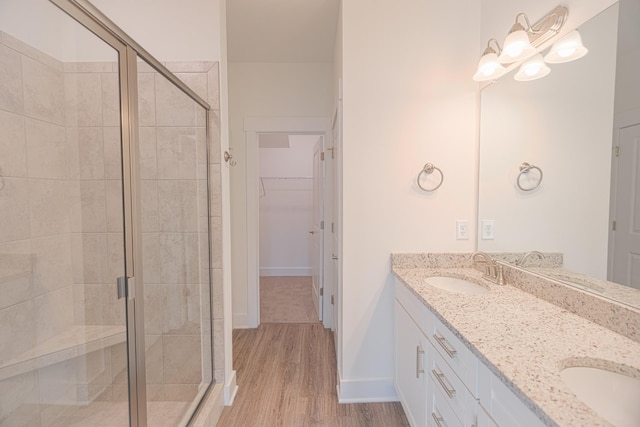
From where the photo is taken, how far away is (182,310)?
1.84 metres

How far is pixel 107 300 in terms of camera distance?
155 centimetres

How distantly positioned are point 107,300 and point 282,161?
3982 millimetres

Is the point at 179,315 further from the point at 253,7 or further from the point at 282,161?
the point at 282,161

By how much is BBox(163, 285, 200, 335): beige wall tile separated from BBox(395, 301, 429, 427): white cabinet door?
126 centimetres

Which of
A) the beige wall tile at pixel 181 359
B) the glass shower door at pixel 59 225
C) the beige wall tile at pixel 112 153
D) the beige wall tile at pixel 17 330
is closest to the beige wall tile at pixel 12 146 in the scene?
the glass shower door at pixel 59 225

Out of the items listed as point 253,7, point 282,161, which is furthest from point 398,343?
point 282,161

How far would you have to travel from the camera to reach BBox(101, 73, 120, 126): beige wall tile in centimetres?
134

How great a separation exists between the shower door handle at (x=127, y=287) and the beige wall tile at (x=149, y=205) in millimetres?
284

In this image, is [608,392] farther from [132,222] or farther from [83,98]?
[83,98]

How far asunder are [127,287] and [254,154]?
1969 mm

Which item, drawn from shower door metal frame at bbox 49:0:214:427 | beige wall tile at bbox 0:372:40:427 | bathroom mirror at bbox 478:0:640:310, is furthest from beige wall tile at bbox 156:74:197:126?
bathroom mirror at bbox 478:0:640:310

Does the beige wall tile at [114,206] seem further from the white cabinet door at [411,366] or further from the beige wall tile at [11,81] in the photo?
the white cabinet door at [411,366]

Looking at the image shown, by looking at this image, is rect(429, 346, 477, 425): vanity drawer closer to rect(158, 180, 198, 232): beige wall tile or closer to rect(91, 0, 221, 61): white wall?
rect(158, 180, 198, 232): beige wall tile

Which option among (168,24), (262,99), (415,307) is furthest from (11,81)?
(415,307)
